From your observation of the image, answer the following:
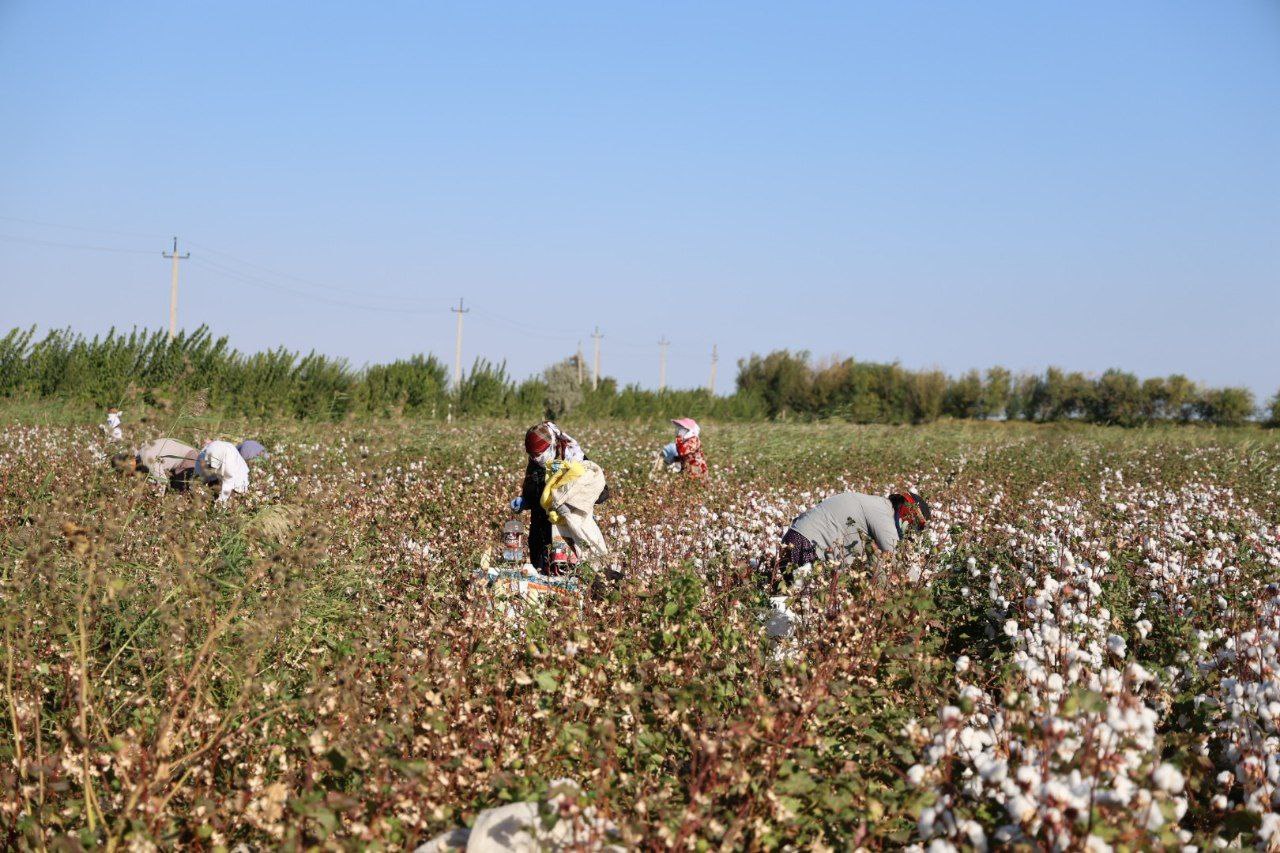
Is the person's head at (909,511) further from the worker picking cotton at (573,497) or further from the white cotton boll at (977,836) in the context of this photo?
the white cotton boll at (977,836)

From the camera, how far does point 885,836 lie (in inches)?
128

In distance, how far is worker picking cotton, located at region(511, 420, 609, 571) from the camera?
787 centimetres

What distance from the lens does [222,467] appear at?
789 cm

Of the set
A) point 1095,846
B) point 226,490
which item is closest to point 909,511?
point 1095,846

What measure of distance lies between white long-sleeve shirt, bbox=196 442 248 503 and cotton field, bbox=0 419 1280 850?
0.76 meters

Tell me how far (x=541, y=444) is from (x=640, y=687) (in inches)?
A: 182

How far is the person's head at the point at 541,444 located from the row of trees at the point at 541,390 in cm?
251

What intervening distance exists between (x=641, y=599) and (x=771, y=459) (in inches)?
449

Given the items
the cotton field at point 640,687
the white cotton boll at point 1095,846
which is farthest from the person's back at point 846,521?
the white cotton boll at point 1095,846

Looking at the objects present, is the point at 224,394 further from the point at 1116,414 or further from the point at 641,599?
the point at 1116,414

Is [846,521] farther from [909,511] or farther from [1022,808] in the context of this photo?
[1022,808]

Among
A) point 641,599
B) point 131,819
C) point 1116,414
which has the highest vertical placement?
point 1116,414

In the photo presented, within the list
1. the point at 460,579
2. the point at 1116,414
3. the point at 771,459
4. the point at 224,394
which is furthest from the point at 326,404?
the point at 1116,414

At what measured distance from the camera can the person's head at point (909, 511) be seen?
21.5 feet
